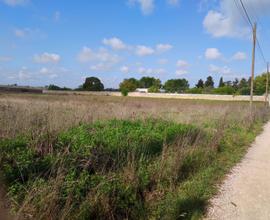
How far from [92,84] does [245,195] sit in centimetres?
13137

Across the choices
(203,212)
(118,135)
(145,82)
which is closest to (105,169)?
(203,212)

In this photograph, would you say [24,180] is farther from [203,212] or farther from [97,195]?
[203,212]

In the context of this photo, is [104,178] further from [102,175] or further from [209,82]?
[209,82]

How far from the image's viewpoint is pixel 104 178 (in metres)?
5.25

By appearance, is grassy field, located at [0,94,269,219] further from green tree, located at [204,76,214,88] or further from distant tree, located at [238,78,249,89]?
green tree, located at [204,76,214,88]

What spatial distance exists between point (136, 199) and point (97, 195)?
0.86 m

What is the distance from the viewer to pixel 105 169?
5941mm

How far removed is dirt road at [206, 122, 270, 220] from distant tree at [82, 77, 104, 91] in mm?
127515

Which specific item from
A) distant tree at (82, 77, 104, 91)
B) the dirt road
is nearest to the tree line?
distant tree at (82, 77, 104, 91)

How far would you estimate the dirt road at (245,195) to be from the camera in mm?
4988

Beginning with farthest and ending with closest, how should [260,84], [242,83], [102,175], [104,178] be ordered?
[242,83] < [260,84] < [102,175] < [104,178]

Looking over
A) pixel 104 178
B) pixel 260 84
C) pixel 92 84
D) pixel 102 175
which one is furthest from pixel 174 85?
pixel 104 178

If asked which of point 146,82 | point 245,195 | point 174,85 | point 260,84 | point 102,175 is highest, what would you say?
point 146,82

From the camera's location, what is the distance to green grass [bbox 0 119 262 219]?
436cm
